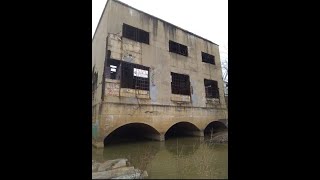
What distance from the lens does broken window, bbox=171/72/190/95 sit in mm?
11406

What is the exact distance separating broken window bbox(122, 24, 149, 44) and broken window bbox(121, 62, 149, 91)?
1.41 metres

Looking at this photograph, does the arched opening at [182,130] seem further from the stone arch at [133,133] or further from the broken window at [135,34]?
the broken window at [135,34]

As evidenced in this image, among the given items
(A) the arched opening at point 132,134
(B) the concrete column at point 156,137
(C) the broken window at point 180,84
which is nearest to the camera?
(B) the concrete column at point 156,137

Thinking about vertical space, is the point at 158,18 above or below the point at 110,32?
above

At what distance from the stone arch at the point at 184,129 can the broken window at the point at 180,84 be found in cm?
174

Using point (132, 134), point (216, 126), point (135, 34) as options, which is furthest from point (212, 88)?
point (135, 34)

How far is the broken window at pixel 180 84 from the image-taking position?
37.4ft

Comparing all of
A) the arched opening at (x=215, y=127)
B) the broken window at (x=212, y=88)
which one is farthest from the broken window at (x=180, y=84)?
the arched opening at (x=215, y=127)

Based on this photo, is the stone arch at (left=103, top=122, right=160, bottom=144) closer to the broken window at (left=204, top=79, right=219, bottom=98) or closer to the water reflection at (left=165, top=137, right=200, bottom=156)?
the water reflection at (left=165, top=137, right=200, bottom=156)

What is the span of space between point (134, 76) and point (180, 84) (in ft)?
10.2
